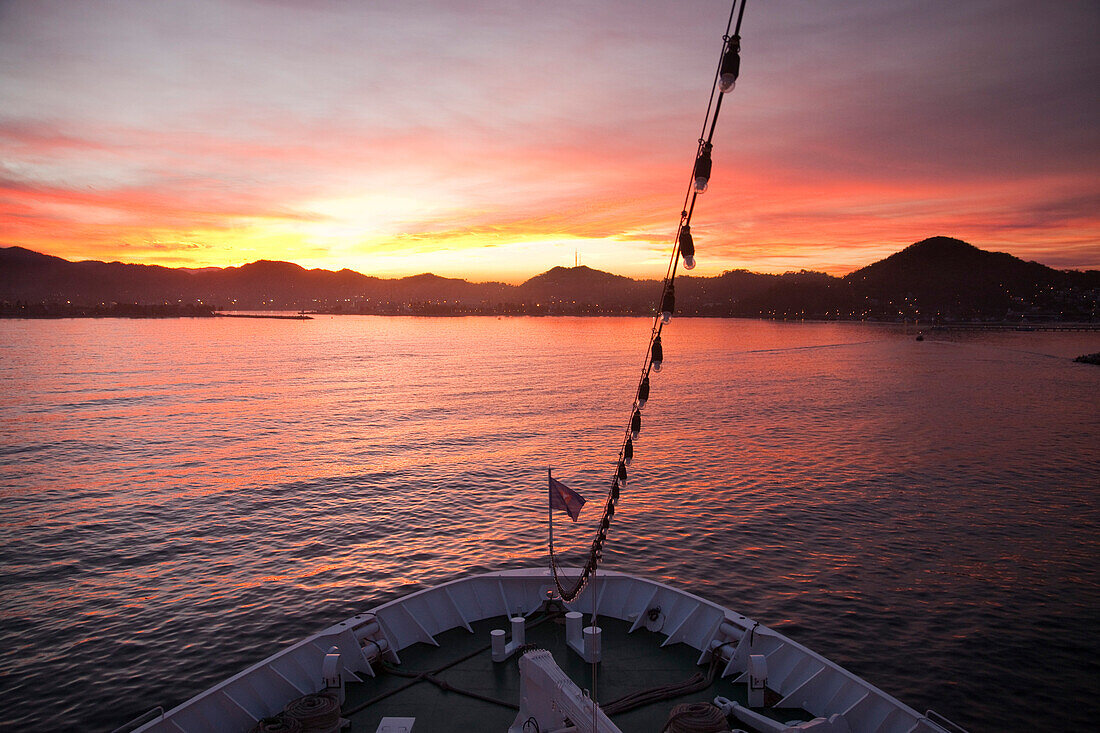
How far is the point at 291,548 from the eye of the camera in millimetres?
32812

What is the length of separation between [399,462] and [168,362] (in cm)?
10197

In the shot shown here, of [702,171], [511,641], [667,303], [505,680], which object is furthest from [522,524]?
[702,171]

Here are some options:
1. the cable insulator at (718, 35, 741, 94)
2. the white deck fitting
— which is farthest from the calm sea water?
the cable insulator at (718, 35, 741, 94)

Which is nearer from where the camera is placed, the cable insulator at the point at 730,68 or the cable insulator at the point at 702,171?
the cable insulator at the point at 730,68

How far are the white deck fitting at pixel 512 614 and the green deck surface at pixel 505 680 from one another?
0.31 m

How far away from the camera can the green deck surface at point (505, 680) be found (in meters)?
12.8

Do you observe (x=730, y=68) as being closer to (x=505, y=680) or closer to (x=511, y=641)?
(x=505, y=680)

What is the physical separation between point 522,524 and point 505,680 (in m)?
22.7

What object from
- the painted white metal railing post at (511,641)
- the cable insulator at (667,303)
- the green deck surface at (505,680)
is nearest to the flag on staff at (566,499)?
the painted white metal railing post at (511,641)

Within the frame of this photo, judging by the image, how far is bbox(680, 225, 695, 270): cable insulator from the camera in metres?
6.80

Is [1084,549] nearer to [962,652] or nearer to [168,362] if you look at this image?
[962,652]

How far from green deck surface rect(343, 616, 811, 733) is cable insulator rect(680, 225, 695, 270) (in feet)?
34.1

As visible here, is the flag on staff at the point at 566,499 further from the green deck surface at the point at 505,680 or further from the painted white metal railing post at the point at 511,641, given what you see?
the green deck surface at the point at 505,680

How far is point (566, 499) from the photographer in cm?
1374
